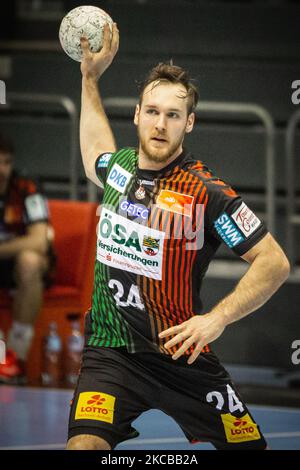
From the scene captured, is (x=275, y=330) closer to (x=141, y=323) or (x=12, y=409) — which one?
(x=12, y=409)

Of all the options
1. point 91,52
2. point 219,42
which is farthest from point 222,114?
point 91,52

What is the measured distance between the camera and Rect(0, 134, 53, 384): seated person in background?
322 inches

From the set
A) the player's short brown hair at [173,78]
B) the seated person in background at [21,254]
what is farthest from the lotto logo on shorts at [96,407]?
the seated person in background at [21,254]

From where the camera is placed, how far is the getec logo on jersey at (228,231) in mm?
4754

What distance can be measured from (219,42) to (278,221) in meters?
1.53

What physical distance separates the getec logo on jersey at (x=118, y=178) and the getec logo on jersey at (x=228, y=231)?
0.47 meters

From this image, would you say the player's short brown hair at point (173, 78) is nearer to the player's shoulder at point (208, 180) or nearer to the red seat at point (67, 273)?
the player's shoulder at point (208, 180)

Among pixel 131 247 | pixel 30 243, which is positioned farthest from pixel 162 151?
pixel 30 243

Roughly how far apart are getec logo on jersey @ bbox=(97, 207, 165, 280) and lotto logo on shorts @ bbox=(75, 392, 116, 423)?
539 mm

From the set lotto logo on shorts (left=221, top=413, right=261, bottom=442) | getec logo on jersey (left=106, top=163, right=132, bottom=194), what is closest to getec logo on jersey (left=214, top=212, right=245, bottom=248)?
getec logo on jersey (left=106, top=163, right=132, bottom=194)

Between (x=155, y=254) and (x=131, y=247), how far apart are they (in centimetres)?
11

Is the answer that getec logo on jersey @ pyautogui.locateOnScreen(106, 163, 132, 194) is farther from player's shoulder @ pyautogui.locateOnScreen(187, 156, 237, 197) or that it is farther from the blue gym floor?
the blue gym floor

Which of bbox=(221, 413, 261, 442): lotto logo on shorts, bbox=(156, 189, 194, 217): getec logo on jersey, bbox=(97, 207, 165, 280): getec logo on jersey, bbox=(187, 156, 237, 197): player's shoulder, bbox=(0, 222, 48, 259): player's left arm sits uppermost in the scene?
bbox=(0, 222, 48, 259): player's left arm

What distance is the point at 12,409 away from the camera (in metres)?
7.60
